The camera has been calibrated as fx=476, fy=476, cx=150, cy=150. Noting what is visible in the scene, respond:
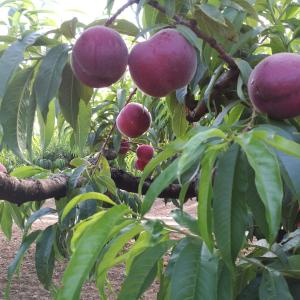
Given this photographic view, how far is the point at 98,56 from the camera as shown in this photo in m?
0.69

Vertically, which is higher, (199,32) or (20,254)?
(199,32)

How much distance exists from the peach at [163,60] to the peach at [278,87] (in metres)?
0.11

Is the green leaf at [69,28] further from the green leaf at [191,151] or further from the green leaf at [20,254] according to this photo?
the green leaf at [20,254]

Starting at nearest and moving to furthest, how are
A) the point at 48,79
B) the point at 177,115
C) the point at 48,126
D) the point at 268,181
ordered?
the point at 268,181 → the point at 48,79 → the point at 48,126 → the point at 177,115

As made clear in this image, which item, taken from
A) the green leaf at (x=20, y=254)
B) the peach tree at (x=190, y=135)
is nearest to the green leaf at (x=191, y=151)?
the peach tree at (x=190, y=135)

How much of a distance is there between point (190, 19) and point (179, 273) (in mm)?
382

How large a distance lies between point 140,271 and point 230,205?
169 mm

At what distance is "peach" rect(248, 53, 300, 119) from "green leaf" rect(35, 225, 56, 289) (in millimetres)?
717

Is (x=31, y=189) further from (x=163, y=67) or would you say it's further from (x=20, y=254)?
(x=163, y=67)

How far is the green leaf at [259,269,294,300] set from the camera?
1.95 ft

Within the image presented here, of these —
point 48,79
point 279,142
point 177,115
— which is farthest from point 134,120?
point 279,142

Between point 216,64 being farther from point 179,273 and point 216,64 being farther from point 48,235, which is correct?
point 48,235

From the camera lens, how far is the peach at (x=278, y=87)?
651mm

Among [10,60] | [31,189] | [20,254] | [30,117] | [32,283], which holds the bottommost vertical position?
[32,283]
